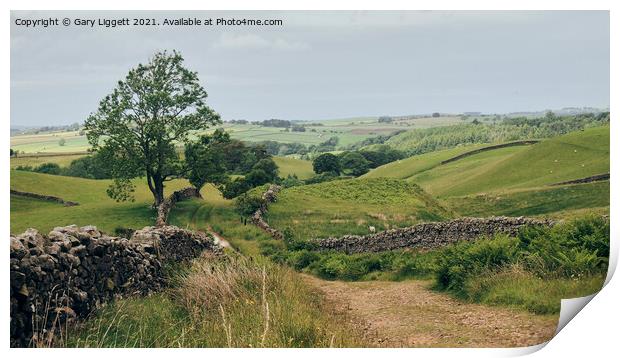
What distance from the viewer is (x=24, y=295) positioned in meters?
10.0

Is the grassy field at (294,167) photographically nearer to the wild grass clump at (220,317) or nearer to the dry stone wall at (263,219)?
the dry stone wall at (263,219)

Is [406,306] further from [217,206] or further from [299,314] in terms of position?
[217,206]

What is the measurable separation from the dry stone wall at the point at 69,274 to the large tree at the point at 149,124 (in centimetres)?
864

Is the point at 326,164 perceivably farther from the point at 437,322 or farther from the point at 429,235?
the point at 437,322

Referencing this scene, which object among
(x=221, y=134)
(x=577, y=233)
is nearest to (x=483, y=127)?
(x=221, y=134)

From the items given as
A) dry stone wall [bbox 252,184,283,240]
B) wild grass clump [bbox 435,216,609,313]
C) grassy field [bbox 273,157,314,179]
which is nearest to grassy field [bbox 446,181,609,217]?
grassy field [bbox 273,157,314,179]

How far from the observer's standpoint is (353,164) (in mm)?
42469

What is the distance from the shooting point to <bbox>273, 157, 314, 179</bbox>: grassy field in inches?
1358

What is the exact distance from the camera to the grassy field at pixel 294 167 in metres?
34.5

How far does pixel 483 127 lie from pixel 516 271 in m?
65.7

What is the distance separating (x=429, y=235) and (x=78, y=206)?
1329cm

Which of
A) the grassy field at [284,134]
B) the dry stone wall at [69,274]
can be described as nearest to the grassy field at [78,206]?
the grassy field at [284,134]

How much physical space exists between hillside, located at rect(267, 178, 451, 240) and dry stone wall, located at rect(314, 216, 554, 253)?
987 mm

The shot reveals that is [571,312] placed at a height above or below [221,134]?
below
